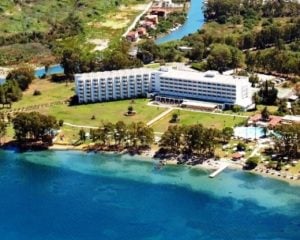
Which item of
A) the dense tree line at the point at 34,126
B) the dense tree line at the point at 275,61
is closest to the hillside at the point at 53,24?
the dense tree line at the point at 275,61

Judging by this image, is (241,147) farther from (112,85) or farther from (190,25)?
(190,25)

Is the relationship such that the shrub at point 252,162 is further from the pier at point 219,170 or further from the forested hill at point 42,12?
the forested hill at point 42,12

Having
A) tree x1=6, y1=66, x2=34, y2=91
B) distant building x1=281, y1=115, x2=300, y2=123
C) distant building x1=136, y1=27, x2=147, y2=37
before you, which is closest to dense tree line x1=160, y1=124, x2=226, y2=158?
distant building x1=281, y1=115, x2=300, y2=123

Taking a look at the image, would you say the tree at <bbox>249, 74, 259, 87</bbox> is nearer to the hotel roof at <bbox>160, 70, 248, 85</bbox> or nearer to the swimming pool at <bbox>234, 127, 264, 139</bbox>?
the hotel roof at <bbox>160, 70, 248, 85</bbox>

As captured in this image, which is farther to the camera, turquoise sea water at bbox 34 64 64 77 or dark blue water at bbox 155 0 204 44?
dark blue water at bbox 155 0 204 44

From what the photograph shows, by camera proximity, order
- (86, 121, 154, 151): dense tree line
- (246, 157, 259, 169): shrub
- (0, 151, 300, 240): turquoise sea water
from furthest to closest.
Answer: (86, 121, 154, 151): dense tree line
(246, 157, 259, 169): shrub
(0, 151, 300, 240): turquoise sea water

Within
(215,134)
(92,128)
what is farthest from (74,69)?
(215,134)
